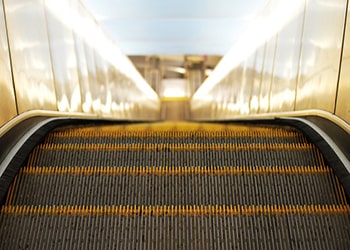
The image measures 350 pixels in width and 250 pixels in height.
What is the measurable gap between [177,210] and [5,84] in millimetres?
1613

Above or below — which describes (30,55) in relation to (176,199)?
above

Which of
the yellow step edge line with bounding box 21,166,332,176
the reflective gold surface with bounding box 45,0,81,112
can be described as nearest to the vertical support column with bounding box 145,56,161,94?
the reflective gold surface with bounding box 45,0,81,112

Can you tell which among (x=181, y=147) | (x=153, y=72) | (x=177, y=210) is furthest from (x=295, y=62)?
(x=153, y=72)

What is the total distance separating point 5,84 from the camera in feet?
9.23

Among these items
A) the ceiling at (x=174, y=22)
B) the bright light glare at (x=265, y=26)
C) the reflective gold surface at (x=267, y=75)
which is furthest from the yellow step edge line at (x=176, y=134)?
the ceiling at (x=174, y=22)

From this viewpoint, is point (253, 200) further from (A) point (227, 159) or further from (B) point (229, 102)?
(B) point (229, 102)

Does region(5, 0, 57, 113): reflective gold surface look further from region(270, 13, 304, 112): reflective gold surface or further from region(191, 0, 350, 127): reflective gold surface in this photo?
region(270, 13, 304, 112): reflective gold surface

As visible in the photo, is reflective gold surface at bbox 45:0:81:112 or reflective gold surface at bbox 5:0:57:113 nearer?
reflective gold surface at bbox 5:0:57:113

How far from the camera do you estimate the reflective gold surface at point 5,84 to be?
2.71 m

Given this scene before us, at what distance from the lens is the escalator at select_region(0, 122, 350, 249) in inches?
75.9

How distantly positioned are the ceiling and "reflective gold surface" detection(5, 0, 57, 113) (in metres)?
3.37

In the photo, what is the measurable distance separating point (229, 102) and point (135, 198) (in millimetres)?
7335

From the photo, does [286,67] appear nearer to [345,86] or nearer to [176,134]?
[345,86]

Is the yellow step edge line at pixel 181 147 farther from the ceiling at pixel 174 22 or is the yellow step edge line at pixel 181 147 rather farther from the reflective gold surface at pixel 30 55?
the ceiling at pixel 174 22
